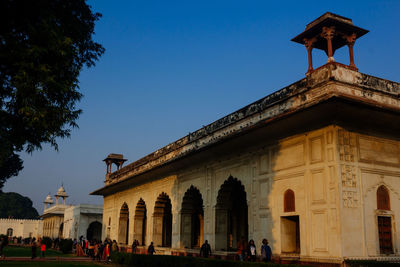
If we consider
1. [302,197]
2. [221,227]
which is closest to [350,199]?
[302,197]

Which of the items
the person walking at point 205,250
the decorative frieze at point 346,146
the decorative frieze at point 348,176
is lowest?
the person walking at point 205,250

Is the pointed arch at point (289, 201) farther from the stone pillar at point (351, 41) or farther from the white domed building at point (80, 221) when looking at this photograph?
the white domed building at point (80, 221)

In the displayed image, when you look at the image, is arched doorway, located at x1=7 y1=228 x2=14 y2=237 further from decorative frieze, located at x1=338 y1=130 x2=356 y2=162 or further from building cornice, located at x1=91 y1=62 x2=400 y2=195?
decorative frieze, located at x1=338 y1=130 x2=356 y2=162

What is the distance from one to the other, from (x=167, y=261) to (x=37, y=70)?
9.78m

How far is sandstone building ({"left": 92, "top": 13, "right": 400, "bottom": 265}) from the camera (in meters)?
11.5

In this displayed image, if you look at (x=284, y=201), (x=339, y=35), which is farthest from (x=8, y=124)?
(x=339, y=35)

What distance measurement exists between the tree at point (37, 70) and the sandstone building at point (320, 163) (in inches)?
239

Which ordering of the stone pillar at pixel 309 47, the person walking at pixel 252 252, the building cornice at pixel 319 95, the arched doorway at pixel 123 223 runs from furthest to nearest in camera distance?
the arched doorway at pixel 123 223
the stone pillar at pixel 309 47
the person walking at pixel 252 252
the building cornice at pixel 319 95

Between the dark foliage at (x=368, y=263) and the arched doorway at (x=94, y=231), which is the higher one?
A: the arched doorway at (x=94, y=231)

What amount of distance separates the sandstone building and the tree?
6068mm

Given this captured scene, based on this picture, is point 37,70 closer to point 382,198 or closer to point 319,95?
point 319,95

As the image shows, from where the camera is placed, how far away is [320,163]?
480 inches

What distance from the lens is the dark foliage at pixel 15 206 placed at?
332 ft

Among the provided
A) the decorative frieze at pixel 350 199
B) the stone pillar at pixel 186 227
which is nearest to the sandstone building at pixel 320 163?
the decorative frieze at pixel 350 199
